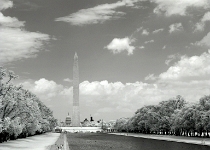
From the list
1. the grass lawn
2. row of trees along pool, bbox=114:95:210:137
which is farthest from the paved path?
row of trees along pool, bbox=114:95:210:137

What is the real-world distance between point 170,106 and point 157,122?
32.8 feet

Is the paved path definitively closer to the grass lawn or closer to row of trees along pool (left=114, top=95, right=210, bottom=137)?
the grass lawn

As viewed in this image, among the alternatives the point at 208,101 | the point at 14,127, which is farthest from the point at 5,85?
the point at 208,101

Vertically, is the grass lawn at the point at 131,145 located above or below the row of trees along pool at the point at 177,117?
below

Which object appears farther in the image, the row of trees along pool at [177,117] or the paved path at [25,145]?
the row of trees along pool at [177,117]

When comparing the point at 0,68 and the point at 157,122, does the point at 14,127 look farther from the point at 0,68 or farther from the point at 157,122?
the point at 157,122

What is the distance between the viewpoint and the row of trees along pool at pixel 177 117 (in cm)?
9419

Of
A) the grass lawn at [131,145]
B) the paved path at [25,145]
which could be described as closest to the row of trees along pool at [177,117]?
the grass lawn at [131,145]

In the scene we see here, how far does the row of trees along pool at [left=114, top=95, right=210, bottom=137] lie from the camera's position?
94.2 m

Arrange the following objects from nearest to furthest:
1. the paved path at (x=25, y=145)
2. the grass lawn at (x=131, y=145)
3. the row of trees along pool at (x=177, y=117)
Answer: the paved path at (x=25, y=145)
the grass lawn at (x=131, y=145)
the row of trees along pool at (x=177, y=117)

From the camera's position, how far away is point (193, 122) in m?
100

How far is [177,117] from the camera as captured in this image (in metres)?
110

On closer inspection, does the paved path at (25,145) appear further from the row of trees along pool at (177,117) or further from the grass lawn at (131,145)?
the row of trees along pool at (177,117)

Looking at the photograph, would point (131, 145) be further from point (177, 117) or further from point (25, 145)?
point (177, 117)
